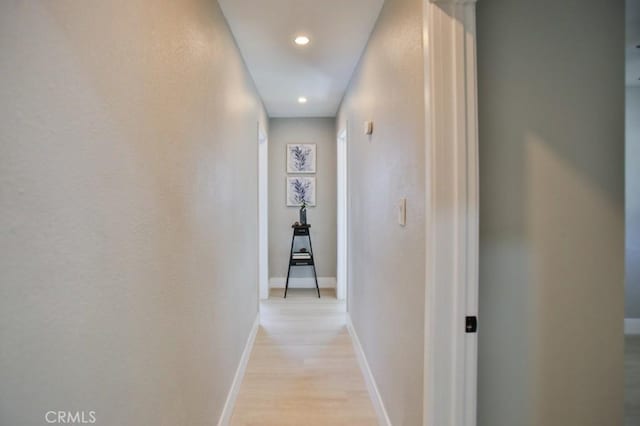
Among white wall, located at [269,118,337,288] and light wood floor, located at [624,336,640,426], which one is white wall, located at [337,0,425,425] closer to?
Result: light wood floor, located at [624,336,640,426]

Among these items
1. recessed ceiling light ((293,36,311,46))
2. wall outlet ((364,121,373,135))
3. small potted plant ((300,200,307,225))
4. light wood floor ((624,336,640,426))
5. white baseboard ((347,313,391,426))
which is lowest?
light wood floor ((624,336,640,426))

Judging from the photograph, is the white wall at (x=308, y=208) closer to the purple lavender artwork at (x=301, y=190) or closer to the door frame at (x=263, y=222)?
the purple lavender artwork at (x=301, y=190)

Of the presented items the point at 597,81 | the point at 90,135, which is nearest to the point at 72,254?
the point at 90,135

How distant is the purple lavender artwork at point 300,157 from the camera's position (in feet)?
14.6

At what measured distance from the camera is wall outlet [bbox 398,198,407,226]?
4.74 feet

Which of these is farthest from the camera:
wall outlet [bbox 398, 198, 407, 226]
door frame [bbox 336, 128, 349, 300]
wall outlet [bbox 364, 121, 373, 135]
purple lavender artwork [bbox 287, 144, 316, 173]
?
purple lavender artwork [bbox 287, 144, 316, 173]

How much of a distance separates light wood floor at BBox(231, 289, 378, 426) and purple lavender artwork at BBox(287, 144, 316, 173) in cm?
200

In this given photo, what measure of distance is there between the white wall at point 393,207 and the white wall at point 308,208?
185 cm

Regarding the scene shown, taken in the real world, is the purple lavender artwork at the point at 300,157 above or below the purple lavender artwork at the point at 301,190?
above

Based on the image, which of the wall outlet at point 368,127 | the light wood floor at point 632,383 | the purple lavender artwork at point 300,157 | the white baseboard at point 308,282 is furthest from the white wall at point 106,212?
the white baseboard at point 308,282

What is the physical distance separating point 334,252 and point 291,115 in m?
2.02

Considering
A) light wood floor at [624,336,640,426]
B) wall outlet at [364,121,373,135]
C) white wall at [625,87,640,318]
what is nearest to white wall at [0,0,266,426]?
wall outlet at [364,121,373,135]

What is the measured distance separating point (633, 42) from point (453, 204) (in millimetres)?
2403

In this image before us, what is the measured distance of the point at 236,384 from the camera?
82.1 inches
